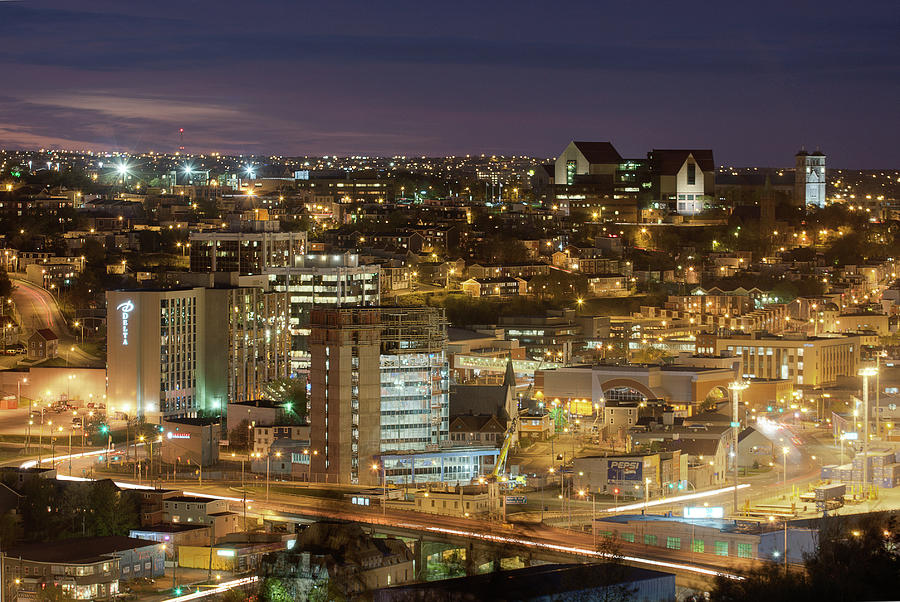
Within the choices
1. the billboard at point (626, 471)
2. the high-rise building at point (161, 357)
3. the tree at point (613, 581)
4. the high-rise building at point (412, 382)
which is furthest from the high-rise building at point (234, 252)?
the tree at point (613, 581)

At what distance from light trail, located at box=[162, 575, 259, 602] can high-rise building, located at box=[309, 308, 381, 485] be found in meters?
4.22

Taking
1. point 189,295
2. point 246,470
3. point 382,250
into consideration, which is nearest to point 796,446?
point 246,470

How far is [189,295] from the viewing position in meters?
Answer: 25.6

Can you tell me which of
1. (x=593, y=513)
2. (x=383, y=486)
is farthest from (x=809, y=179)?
(x=593, y=513)

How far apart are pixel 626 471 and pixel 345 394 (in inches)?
130

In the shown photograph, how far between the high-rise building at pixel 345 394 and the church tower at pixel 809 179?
80.0 feet

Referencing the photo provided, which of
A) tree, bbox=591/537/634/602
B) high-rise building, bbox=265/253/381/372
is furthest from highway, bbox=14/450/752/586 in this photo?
high-rise building, bbox=265/253/381/372

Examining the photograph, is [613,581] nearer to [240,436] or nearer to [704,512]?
[704,512]

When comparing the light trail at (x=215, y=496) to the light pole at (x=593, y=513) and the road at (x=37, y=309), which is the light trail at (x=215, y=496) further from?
the road at (x=37, y=309)

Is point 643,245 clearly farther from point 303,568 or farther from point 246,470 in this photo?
point 303,568

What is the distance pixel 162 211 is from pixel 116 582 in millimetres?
25504

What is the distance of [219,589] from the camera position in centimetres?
1578

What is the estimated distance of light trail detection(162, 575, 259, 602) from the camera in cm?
1550

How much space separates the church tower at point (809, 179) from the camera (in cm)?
4347
